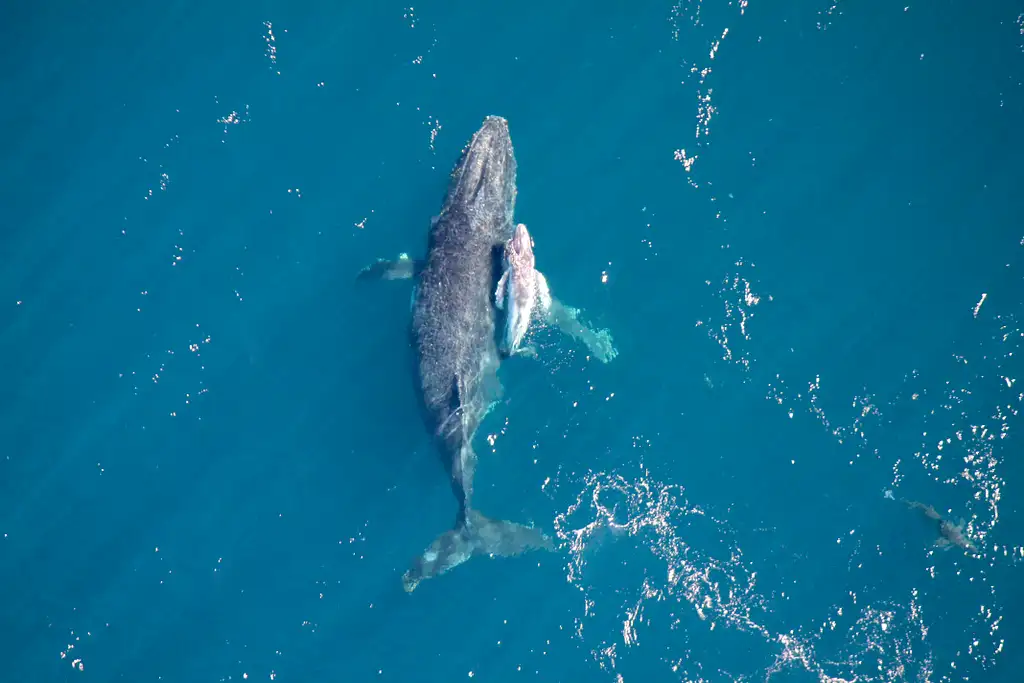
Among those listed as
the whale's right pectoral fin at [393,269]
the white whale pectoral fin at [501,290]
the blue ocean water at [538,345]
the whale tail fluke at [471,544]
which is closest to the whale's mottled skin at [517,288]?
the white whale pectoral fin at [501,290]

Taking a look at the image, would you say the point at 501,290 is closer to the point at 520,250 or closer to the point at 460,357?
the point at 520,250

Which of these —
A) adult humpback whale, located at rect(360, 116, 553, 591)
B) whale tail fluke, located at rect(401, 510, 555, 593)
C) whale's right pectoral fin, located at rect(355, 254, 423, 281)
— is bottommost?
whale tail fluke, located at rect(401, 510, 555, 593)

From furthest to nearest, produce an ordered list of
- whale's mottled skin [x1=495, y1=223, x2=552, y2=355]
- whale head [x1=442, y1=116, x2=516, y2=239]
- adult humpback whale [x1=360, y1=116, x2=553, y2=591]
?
whale head [x1=442, y1=116, x2=516, y2=239] → whale's mottled skin [x1=495, y1=223, x2=552, y2=355] → adult humpback whale [x1=360, y1=116, x2=553, y2=591]

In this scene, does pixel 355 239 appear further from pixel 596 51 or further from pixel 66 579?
pixel 66 579

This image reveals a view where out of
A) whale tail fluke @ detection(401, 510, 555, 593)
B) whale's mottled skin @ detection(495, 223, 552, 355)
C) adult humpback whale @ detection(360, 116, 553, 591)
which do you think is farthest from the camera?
whale's mottled skin @ detection(495, 223, 552, 355)

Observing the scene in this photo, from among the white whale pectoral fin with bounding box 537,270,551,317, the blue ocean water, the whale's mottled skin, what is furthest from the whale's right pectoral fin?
the white whale pectoral fin with bounding box 537,270,551,317

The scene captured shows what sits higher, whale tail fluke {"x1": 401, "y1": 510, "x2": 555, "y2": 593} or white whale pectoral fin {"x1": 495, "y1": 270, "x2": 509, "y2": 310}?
white whale pectoral fin {"x1": 495, "y1": 270, "x2": 509, "y2": 310}

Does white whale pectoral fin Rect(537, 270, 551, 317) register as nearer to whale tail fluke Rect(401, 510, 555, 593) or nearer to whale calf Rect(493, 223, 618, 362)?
whale calf Rect(493, 223, 618, 362)
